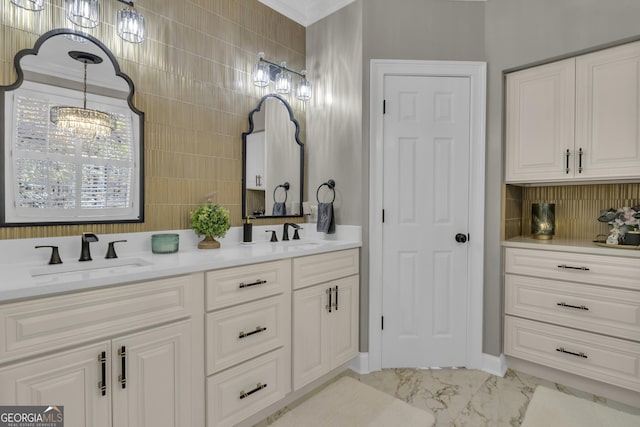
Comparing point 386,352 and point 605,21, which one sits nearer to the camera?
point 605,21

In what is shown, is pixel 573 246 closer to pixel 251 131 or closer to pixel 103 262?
pixel 251 131

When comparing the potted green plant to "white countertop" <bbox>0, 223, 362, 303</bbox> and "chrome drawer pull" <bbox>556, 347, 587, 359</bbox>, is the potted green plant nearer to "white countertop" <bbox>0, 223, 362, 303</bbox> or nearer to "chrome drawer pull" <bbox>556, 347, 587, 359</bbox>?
"white countertop" <bbox>0, 223, 362, 303</bbox>

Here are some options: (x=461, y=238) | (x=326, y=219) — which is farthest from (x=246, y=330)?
(x=461, y=238)

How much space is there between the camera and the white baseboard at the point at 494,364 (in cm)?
247

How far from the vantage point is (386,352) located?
2574mm

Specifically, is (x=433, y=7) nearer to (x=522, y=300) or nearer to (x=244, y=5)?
(x=244, y=5)

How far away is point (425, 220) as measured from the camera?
2.55 metres

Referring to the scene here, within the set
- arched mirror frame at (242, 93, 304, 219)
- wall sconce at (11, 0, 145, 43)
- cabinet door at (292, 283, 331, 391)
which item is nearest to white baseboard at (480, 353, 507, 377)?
cabinet door at (292, 283, 331, 391)

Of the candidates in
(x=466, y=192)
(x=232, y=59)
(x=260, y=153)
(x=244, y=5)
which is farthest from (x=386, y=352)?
(x=244, y=5)

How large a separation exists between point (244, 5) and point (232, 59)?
44 centimetres

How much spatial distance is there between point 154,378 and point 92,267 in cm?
63

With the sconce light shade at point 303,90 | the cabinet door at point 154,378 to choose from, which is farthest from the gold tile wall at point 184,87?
the cabinet door at point 154,378

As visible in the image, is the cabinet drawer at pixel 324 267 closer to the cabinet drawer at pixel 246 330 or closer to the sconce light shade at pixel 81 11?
the cabinet drawer at pixel 246 330

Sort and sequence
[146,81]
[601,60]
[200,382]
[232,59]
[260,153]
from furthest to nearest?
1. [260,153]
2. [232,59]
3. [601,60]
4. [146,81]
5. [200,382]
